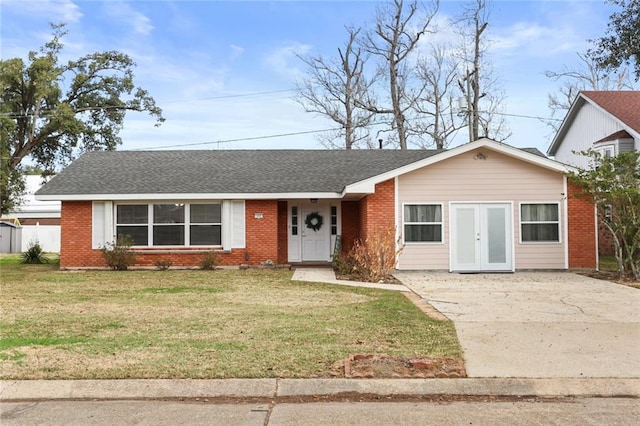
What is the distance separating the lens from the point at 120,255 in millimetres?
17281

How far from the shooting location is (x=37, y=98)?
32.1 metres

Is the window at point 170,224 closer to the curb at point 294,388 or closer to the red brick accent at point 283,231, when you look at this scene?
the red brick accent at point 283,231

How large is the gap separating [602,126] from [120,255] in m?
20.8

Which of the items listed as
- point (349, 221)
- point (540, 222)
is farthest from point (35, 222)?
point (540, 222)

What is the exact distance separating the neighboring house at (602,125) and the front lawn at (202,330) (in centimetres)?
1568

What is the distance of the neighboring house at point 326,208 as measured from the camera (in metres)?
16.5

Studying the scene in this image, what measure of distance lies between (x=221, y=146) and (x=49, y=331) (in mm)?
30214

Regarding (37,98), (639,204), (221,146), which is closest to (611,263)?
(639,204)

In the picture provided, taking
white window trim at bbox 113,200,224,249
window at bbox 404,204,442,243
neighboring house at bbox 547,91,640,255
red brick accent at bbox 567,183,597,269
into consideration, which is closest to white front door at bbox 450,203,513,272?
window at bbox 404,204,442,243

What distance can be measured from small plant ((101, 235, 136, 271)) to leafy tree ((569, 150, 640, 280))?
43.6 feet

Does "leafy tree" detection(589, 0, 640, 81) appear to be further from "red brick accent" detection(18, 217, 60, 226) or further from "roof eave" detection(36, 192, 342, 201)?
"red brick accent" detection(18, 217, 60, 226)

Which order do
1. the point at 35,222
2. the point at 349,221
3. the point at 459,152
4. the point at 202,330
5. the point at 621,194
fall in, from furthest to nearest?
the point at 35,222 < the point at 349,221 < the point at 459,152 < the point at 621,194 < the point at 202,330

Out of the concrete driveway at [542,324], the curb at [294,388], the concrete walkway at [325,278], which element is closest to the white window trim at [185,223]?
the concrete walkway at [325,278]

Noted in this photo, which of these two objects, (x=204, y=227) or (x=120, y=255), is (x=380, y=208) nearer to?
(x=204, y=227)
